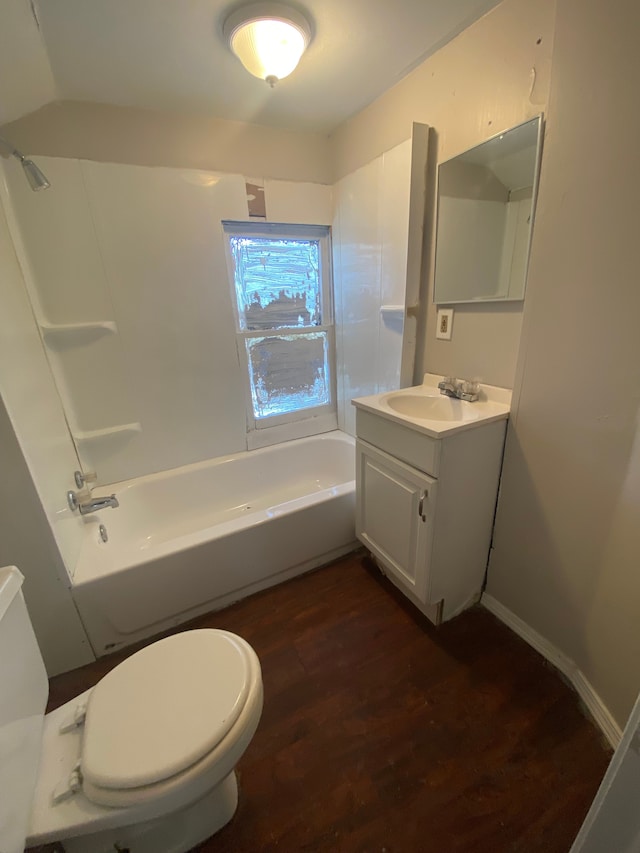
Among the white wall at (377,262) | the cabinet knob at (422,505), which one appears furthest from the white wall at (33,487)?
the white wall at (377,262)

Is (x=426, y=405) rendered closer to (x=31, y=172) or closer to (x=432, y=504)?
(x=432, y=504)

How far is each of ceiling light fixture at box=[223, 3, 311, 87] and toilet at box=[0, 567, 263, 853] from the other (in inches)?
65.9

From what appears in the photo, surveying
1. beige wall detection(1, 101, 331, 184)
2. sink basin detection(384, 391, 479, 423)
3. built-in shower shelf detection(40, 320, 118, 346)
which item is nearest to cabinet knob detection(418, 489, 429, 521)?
sink basin detection(384, 391, 479, 423)

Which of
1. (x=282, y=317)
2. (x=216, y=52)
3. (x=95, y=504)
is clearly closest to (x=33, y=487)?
(x=95, y=504)

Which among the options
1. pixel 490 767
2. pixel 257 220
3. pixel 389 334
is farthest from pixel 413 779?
pixel 257 220

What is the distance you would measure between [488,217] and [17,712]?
1963 millimetres

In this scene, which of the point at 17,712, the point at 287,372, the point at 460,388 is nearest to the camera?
the point at 17,712

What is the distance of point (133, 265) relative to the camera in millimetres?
1703

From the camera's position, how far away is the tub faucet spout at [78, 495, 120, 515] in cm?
157

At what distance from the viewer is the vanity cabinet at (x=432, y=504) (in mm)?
1215

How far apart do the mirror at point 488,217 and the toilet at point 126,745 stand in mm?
1490

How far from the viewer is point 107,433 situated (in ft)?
5.95

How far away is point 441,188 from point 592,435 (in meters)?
1.14

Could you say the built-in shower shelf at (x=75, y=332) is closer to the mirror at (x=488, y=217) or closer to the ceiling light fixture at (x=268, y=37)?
the ceiling light fixture at (x=268, y=37)
